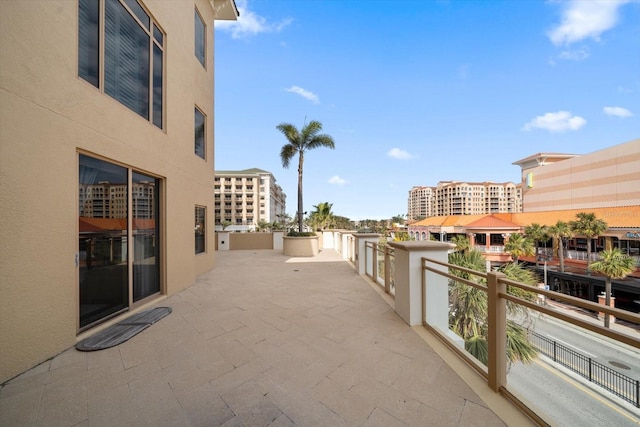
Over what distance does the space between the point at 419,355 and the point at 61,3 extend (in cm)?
597

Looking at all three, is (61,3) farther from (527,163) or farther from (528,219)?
(527,163)

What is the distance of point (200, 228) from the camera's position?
787 cm

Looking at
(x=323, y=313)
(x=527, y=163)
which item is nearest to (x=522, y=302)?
(x=323, y=313)

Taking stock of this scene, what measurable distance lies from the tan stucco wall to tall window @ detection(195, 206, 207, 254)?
7.90 m

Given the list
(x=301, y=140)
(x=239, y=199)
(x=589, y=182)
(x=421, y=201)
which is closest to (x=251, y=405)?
(x=301, y=140)

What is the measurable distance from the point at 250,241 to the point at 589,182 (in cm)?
4875

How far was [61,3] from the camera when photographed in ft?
9.81

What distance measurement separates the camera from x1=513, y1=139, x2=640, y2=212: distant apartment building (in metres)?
31.2

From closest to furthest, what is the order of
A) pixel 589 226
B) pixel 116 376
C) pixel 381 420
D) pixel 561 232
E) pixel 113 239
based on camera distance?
pixel 381 420 → pixel 116 376 → pixel 113 239 → pixel 589 226 → pixel 561 232

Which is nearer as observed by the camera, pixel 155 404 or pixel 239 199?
pixel 155 404

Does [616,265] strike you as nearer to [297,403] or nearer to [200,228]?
[297,403]

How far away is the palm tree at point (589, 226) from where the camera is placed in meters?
26.2

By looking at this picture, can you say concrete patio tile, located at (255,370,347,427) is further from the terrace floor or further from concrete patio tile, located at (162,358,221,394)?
concrete patio tile, located at (162,358,221,394)

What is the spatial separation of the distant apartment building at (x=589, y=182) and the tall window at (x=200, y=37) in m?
48.7
